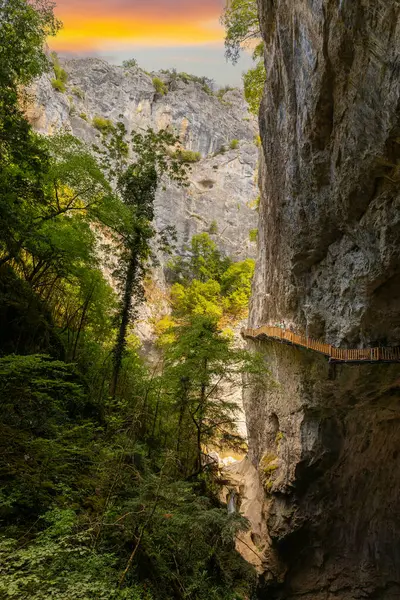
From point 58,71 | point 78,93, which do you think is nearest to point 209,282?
point 78,93

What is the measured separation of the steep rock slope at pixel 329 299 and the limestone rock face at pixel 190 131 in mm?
23054

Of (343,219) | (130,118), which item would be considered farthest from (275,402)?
(130,118)

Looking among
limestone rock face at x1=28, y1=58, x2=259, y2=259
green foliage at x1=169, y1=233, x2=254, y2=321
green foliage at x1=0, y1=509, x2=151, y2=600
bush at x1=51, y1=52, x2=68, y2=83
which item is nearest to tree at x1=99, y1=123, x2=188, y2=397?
green foliage at x1=0, y1=509, x2=151, y2=600

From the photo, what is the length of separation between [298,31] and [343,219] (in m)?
4.11

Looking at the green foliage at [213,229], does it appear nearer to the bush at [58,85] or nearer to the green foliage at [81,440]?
the bush at [58,85]

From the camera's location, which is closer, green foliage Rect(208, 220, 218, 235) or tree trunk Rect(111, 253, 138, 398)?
tree trunk Rect(111, 253, 138, 398)

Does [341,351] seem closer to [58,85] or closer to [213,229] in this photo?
[213,229]

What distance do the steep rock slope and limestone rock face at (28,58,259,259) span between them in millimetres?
23054

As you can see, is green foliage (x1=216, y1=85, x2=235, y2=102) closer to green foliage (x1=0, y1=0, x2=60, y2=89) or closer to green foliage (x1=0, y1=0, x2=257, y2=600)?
green foliage (x1=0, y1=0, x2=257, y2=600)

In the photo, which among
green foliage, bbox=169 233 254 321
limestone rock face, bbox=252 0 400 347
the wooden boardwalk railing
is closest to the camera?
limestone rock face, bbox=252 0 400 347

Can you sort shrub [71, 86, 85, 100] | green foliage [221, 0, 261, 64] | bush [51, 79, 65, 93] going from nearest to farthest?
1. green foliage [221, 0, 261, 64]
2. bush [51, 79, 65, 93]
3. shrub [71, 86, 85, 100]

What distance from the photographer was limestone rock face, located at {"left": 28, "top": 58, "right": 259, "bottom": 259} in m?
35.2

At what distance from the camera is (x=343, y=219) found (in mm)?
8312

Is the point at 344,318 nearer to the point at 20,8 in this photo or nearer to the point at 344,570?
the point at 344,570
